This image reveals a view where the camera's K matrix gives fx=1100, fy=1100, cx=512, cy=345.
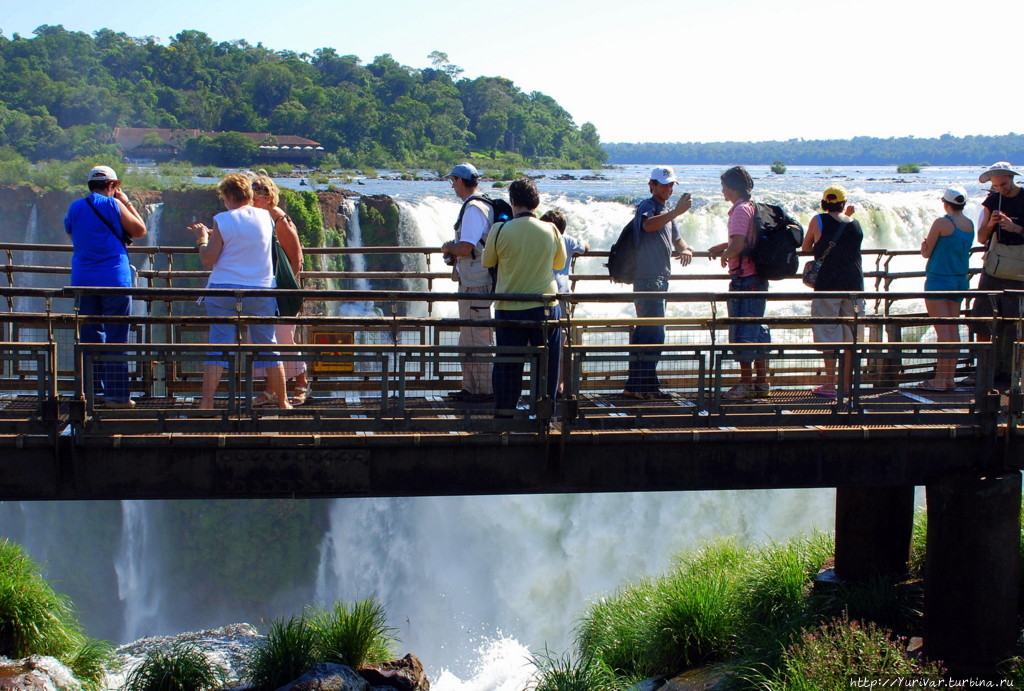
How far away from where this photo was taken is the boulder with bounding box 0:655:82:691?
32.5ft

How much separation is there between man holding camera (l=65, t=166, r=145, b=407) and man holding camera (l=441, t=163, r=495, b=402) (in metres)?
2.25

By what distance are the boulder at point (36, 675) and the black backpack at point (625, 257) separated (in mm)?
6366

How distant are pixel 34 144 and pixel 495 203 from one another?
79079mm


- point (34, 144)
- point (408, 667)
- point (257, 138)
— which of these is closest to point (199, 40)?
point (257, 138)

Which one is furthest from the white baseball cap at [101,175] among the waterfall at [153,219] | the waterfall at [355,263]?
the waterfall at [153,219]

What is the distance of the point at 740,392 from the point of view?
8.20 m

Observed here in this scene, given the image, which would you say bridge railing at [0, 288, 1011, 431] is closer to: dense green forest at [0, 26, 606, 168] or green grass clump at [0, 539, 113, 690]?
Result: green grass clump at [0, 539, 113, 690]

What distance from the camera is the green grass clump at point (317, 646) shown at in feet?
33.9

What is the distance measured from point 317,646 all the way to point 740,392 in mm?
5231

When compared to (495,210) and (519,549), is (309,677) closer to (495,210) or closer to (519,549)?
(495,210)

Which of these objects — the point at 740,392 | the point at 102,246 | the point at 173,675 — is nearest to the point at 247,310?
the point at 102,246

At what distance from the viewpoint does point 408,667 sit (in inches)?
437

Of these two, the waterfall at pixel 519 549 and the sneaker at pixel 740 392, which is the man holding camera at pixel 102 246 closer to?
the sneaker at pixel 740 392

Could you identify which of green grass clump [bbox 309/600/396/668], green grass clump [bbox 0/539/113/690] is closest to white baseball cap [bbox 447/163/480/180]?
green grass clump [bbox 309/600/396/668]
